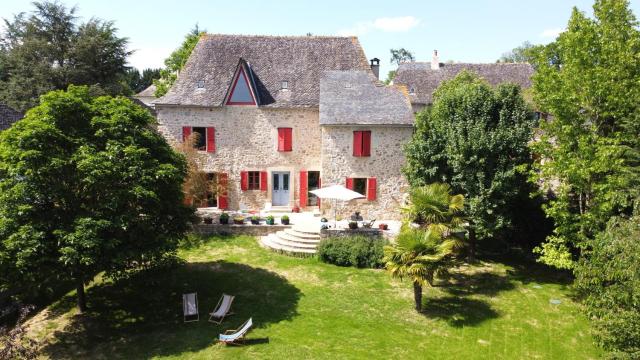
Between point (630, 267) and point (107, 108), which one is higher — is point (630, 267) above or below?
below

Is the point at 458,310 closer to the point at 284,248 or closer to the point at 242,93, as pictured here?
the point at 284,248

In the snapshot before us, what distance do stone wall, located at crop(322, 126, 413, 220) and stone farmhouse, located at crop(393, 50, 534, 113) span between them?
19.0m

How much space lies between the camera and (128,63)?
120 feet

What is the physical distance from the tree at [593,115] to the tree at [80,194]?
13496 millimetres

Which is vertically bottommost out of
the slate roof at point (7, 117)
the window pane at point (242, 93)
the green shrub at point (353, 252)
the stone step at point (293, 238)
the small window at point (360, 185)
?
the green shrub at point (353, 252)

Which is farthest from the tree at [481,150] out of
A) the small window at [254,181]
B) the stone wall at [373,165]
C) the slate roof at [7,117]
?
the slate roof at [7,117]

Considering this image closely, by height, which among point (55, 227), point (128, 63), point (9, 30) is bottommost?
point (55, 227)

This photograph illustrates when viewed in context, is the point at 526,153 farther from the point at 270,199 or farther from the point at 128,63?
the point at 128,63

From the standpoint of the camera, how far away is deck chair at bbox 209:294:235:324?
13664 mm

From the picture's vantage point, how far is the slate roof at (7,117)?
871 inches

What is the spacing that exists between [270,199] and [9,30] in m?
29.1

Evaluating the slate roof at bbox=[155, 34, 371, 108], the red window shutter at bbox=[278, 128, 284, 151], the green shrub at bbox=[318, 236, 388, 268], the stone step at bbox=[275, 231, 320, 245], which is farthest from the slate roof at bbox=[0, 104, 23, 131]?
the green shrub at bbox=[318, 236, 388, 268]

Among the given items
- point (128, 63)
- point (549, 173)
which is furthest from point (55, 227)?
point (128, 63)

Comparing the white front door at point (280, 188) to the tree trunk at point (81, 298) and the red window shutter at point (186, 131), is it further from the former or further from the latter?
the tree trunk at point (81, 298)
